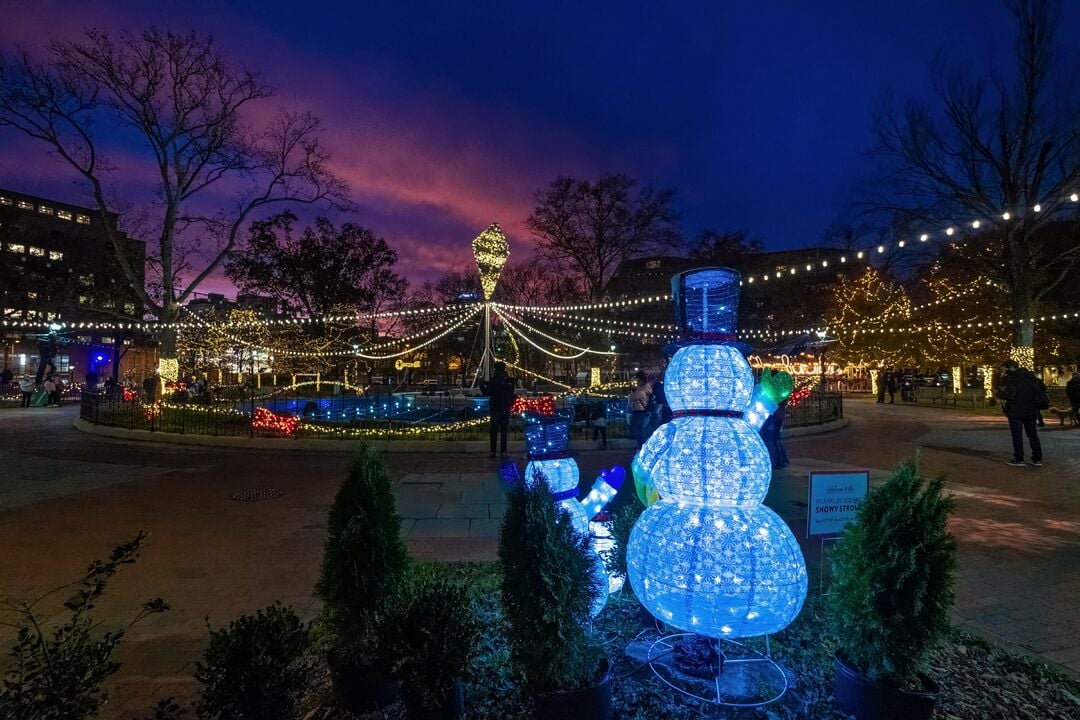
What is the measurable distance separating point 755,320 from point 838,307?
6.35 m

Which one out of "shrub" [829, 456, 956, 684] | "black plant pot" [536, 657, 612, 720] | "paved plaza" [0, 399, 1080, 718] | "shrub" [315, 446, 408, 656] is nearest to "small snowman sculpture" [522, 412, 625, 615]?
"shrub" [315, 446, 408, 656]

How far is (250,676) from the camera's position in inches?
93.9

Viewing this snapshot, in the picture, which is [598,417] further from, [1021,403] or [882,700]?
[882,700]

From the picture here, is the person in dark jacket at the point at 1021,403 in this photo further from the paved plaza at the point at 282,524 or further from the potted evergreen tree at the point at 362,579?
the potted evergreen tree at the point at 362,579

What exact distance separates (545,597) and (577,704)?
0.46 meters

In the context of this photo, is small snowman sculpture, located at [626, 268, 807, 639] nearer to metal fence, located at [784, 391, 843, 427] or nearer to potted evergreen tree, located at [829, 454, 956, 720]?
potted evergreen tree, located at [829, 454, 956, 720]

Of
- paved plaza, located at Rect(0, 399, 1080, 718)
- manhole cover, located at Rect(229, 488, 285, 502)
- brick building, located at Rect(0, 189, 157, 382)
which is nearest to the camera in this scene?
paved plaza, located at Rect(0, 399, 1080, 718)

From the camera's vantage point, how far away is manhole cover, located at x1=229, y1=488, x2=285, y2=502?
8281mm

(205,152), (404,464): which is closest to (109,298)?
(205,152)

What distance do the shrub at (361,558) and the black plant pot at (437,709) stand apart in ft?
1.37

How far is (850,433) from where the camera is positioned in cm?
1645

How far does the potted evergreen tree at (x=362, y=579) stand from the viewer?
2.78 m

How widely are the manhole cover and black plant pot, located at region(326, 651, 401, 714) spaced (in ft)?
20.3

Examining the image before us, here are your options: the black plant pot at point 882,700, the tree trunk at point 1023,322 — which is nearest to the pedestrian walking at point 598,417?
the black plant pot at point 882,700
